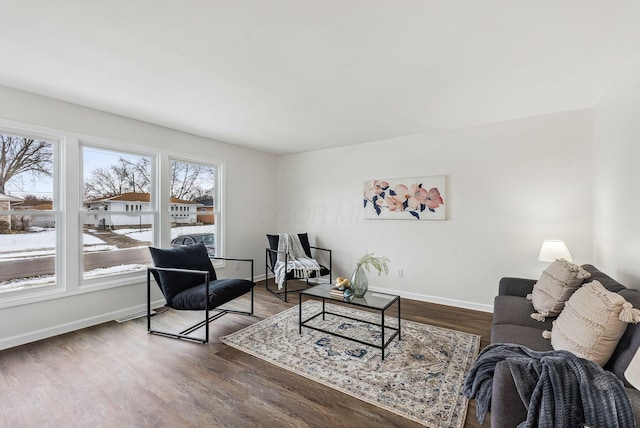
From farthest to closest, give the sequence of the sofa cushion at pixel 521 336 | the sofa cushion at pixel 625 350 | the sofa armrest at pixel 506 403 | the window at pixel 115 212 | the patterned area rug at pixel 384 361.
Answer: the window at pixel 115 212
the patterned area rug at pixel 384 361
the sofa cushion at pixel 521 336
the sofa cushion at pixel 625 350
the sofa armrest at pixel 506 403

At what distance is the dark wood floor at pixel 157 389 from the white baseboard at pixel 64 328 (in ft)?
0.25

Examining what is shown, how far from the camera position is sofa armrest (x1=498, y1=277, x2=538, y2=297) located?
2594mm

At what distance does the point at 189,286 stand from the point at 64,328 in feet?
3.99

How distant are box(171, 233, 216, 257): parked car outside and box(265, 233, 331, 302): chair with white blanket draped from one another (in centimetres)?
84

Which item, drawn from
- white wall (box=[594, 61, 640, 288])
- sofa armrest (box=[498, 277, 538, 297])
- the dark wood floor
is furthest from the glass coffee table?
white wall (box=[594, 61, 640, 288])

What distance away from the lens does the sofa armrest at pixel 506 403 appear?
3.54 feet

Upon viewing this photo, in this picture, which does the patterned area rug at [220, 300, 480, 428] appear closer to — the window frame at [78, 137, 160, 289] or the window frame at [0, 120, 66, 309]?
the window frame at [78, 137, 160, 289]

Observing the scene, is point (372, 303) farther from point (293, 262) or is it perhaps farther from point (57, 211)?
point (57, 211)

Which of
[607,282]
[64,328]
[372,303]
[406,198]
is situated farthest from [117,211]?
[607,282]

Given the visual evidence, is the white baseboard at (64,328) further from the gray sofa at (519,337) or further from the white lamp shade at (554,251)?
the white lamp shade at (554,251)

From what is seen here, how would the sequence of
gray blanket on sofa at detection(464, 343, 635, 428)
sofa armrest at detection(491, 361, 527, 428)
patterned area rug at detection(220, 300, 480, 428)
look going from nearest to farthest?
1. gray blanket on sofa at detection(464, 343, 635, 428)
2. sofa armrest at detection(491, 361, 527, 428)
3. patterned area rug at detection(220, 300, 480, 428)

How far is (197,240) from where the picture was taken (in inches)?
162

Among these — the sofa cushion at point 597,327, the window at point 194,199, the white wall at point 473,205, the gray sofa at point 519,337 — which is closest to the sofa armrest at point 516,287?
the gray sofa at point 519,337

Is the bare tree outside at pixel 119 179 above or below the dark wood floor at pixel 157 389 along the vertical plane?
above
